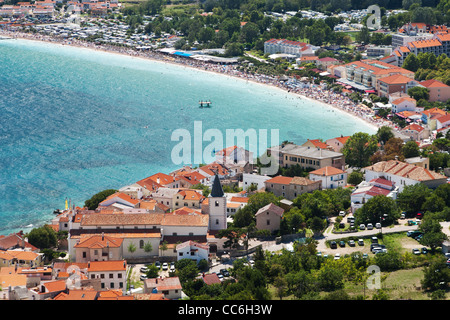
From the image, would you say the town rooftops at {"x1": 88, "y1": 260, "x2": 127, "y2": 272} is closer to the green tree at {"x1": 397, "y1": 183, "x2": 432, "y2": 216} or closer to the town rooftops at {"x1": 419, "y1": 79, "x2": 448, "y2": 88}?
the green tree at {"x1": 397, "y1": 183, "x2": 432, "y2": 216}

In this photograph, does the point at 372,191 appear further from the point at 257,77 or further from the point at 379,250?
the point at 257,77

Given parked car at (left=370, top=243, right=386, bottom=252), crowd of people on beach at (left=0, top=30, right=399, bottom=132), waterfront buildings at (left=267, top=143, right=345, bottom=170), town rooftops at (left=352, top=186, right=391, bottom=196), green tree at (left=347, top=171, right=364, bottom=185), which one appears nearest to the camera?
parked car at (left=370, top=243, right=386, bottom=252)

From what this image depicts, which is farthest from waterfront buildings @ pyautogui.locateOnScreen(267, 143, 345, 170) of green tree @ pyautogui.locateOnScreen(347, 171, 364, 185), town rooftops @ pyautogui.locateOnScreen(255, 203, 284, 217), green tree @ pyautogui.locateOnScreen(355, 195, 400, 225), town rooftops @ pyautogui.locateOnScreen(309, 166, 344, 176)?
town rooftops @ pyautogui.locateOnScreen(255, 203, 284, 217)

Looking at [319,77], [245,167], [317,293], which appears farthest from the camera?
[319,77]

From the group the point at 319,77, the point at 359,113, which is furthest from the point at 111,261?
the point at 319,77

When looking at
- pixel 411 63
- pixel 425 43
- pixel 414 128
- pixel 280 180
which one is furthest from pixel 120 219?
pixel 425 43

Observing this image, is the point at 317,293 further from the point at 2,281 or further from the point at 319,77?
the point at 319,77
